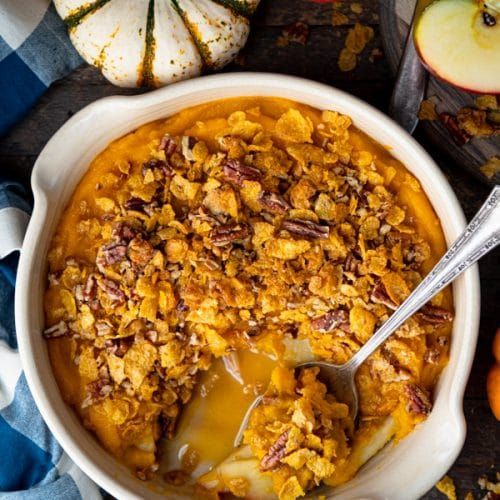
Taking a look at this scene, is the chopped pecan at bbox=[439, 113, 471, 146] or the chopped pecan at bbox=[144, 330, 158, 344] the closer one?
the chopped pecan at bbox=[144, 330, 158, 344]

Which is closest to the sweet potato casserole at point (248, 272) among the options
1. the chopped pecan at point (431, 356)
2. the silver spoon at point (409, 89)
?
the chopped pecan at point (431, 356)

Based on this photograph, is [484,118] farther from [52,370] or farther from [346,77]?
[52,370]

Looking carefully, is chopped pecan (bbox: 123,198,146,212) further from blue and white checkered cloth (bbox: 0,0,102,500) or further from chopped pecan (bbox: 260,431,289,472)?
chopped pecan (bbox: 260,431,289,472)

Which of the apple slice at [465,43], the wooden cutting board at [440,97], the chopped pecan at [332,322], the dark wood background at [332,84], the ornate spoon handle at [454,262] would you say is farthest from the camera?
the dark wood background at [332,84]

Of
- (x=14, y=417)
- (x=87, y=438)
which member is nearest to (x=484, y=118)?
(x=87, y=438)

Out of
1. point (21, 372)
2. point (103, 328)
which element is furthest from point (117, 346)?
point (21, 372)

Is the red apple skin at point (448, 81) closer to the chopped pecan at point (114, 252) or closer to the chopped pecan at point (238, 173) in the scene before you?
the chopped pecan at point (238, 173)

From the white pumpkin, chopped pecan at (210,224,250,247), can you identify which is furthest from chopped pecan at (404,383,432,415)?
the white pumpkin

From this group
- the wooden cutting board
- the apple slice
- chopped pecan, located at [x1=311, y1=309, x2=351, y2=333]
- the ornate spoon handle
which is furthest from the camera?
the wooden cutting board
